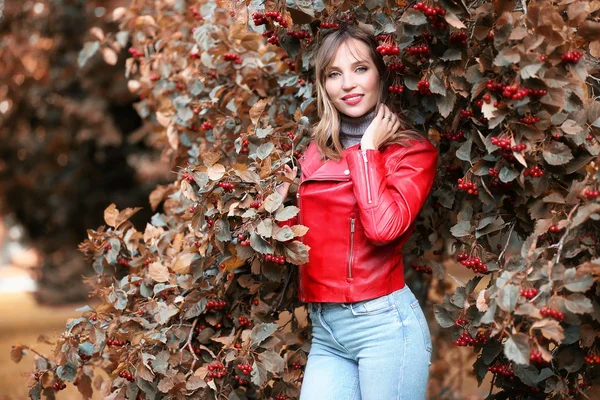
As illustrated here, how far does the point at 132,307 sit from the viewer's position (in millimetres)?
3359

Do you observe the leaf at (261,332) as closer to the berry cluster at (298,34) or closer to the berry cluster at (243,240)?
the berry cluster at (243,240)

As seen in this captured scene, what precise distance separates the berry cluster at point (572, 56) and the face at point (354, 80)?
0.76 meters

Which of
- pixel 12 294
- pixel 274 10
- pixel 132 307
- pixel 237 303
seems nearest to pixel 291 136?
pixel 274 10

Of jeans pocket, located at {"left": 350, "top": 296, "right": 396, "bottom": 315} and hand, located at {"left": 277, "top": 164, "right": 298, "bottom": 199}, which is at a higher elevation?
hand, located at {"left": 277, "top": 164, "right": 298, "bottom": 199}

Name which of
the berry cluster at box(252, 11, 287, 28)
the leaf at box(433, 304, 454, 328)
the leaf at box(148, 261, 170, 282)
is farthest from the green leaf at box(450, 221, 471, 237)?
the leaf at box(148, 261, 170, 282)

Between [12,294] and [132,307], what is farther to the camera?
[12,294]

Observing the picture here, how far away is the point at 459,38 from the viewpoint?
2.68 meters

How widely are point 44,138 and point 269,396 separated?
27.2ft

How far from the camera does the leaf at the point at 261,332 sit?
304 centimetres

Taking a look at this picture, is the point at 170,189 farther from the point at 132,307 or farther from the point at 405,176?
the point at 405,176

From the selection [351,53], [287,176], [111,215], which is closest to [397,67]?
[351,53]

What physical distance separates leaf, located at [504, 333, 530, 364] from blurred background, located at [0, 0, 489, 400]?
5175 millimetres

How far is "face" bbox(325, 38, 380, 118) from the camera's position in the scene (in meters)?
2.90

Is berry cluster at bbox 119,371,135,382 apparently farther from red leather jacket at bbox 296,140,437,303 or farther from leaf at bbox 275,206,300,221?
leaf at bbox 275,206,300,221
